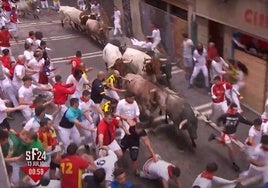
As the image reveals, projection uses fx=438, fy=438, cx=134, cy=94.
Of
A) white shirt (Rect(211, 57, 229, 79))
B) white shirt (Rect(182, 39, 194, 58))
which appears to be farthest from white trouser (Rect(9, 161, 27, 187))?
white shirt (Rect(182, 39, 194, 58))

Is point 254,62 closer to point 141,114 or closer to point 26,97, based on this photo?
point 141,114

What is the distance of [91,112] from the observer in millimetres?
10523

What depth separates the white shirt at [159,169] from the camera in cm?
834

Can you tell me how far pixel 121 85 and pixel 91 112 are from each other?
3.07 m

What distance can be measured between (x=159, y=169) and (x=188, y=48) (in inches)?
268

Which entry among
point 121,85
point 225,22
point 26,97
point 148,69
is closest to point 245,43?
point 225,22

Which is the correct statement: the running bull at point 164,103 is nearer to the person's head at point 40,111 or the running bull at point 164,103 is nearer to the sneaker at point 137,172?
the sneaker at point 137,172

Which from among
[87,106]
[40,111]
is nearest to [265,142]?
[87,106]

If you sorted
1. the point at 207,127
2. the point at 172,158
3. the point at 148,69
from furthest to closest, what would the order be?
the point at 148,69 < the point at 207,127 < the point at 172,158

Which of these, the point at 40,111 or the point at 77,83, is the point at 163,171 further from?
the point at 77,83

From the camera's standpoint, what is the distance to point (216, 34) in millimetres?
14844

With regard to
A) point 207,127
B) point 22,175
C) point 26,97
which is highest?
point 26,97

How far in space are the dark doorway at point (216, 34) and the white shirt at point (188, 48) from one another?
0.89 meters

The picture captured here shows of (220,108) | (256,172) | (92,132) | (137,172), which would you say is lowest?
(137,172)
